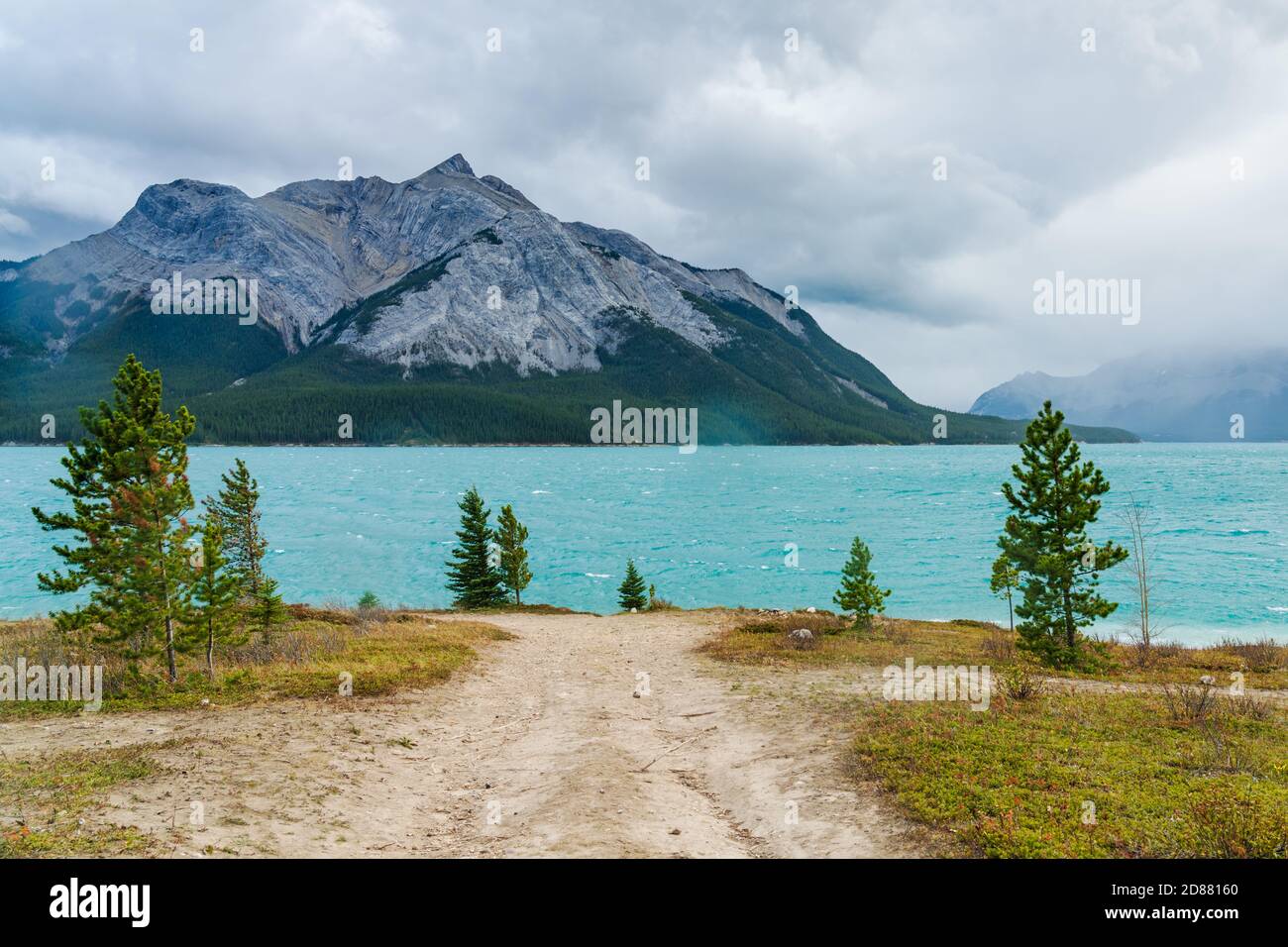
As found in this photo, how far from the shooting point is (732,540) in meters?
84.4

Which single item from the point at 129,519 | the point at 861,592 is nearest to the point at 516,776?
the point at 129,519

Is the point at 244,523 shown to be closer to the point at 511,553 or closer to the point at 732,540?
the point at 511,553

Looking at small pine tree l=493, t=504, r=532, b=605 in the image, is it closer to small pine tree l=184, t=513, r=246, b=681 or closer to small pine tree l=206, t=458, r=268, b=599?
small pine tree l=206, t=458, r=268, b=599

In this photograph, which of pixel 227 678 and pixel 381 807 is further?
pixel 227 678

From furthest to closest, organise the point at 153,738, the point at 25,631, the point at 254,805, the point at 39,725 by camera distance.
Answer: the point at 25,631
the point at 39,725
the point at 153,738
the point at 254,805

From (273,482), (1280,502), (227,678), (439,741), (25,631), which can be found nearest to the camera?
(439,741)

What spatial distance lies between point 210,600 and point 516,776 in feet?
34.3

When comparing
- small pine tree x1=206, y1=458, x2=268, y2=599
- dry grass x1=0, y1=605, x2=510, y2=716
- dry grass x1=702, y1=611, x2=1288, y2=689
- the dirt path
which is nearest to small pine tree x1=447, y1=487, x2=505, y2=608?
small pine tree x1=206, y1=458, x2=268, y2=599

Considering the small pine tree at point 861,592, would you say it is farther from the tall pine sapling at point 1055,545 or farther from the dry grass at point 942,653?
the tall pine sapling at point 1055,545

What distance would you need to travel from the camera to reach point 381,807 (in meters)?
11.8
